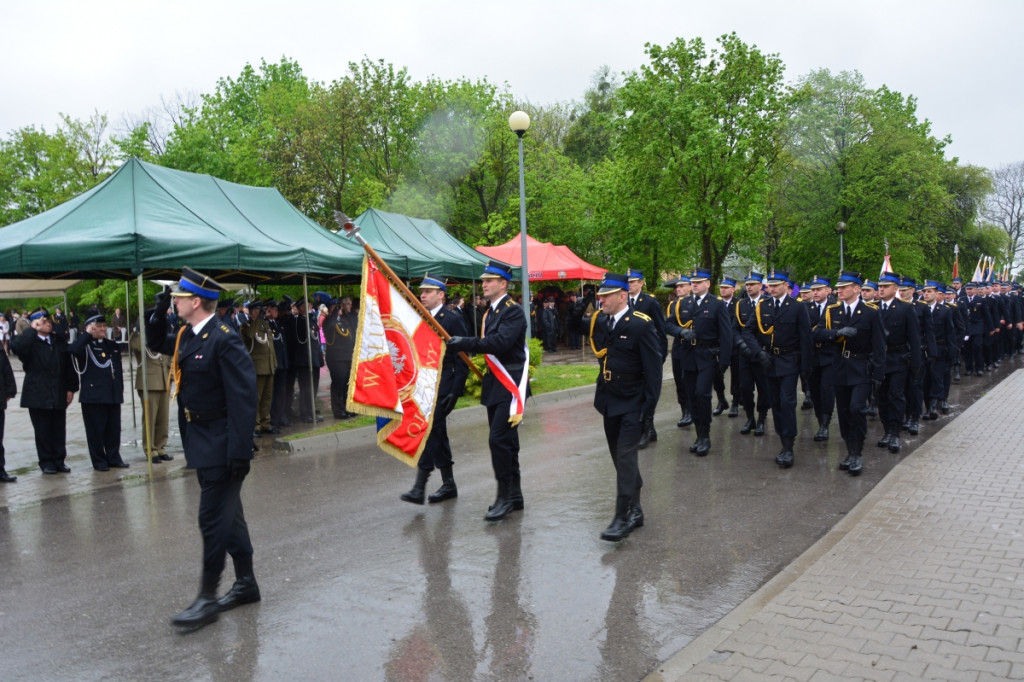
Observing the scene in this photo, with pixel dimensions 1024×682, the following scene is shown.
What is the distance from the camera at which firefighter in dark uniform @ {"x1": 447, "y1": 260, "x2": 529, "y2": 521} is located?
676cm

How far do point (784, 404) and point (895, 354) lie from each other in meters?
1.65

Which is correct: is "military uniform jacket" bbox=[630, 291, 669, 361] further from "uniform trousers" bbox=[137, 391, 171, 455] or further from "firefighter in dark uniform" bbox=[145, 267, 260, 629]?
"uniform trousers" bbox=[137, 391, 171, 455]

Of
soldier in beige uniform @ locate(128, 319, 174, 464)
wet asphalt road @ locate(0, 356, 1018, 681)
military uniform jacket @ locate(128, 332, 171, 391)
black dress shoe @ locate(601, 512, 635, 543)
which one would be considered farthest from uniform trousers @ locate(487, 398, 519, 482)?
military uniform jacket @ locate(128, 332, 171, 391)

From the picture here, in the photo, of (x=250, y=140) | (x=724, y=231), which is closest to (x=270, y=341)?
(x=724, y=231)

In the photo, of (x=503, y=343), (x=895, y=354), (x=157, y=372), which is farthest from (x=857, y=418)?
(x=157, y=372)

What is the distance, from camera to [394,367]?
6.96 meters

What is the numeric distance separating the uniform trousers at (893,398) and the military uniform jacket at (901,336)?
3.2 inches

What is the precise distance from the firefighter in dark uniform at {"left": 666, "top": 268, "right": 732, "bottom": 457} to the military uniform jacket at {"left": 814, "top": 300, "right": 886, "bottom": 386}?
125 cm

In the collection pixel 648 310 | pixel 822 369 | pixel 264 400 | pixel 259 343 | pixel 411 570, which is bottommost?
pixel 411 570

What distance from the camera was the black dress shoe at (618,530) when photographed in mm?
6199

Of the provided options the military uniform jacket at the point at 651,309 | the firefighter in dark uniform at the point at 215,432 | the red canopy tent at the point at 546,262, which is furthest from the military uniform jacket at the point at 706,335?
the red canopy tent at the point at 546,262

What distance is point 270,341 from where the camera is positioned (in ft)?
39.1

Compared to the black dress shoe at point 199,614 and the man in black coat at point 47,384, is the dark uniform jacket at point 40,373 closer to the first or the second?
the man in black coat at point 47,384

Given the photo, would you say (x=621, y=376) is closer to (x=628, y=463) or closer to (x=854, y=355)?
(x=628, y=463)
